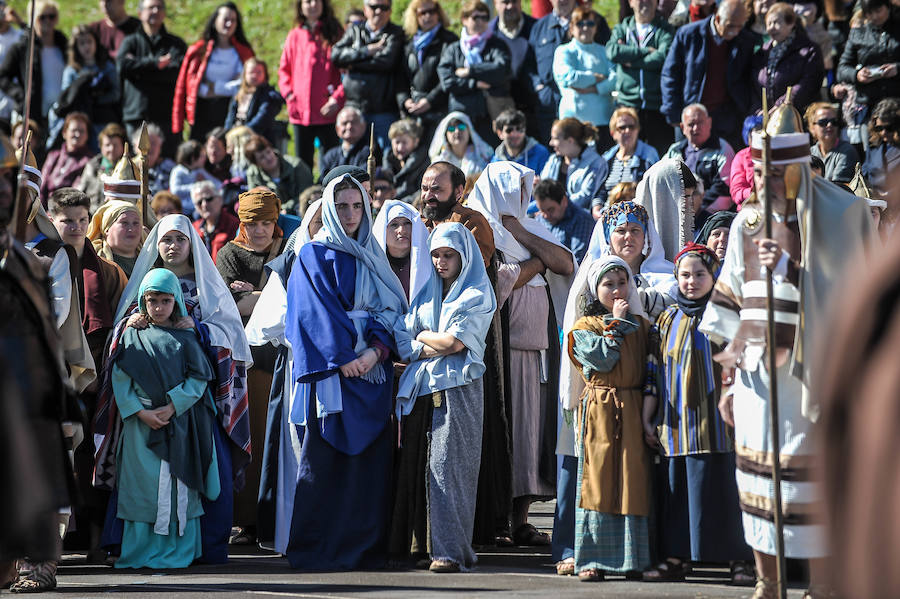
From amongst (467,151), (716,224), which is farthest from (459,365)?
(467,151)

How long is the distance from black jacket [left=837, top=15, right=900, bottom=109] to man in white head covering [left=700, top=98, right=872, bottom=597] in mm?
5666

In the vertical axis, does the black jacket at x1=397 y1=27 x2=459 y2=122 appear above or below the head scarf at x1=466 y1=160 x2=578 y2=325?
above

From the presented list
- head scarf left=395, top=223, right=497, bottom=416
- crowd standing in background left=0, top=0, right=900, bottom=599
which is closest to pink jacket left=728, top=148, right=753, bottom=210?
crowd standing in background left=0, top=0, right=900, bottom=599

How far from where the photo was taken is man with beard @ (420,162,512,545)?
7.63 meters

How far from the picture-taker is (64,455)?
3814 millimetres

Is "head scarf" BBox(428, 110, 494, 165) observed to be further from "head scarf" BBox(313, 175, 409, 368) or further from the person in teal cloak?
the person in teal cloak

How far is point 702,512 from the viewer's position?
6570mm

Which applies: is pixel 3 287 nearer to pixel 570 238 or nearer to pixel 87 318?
pixel 87 318

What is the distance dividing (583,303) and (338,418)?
145 centimetres

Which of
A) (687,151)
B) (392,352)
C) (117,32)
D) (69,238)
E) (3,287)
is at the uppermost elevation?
(117,32)

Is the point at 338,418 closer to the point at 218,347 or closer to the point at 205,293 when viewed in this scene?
the point at 218,347

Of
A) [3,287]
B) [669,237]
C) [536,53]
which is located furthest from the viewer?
[536,53]

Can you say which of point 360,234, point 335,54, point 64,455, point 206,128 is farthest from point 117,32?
point 64,455

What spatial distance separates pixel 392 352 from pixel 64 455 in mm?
3581
